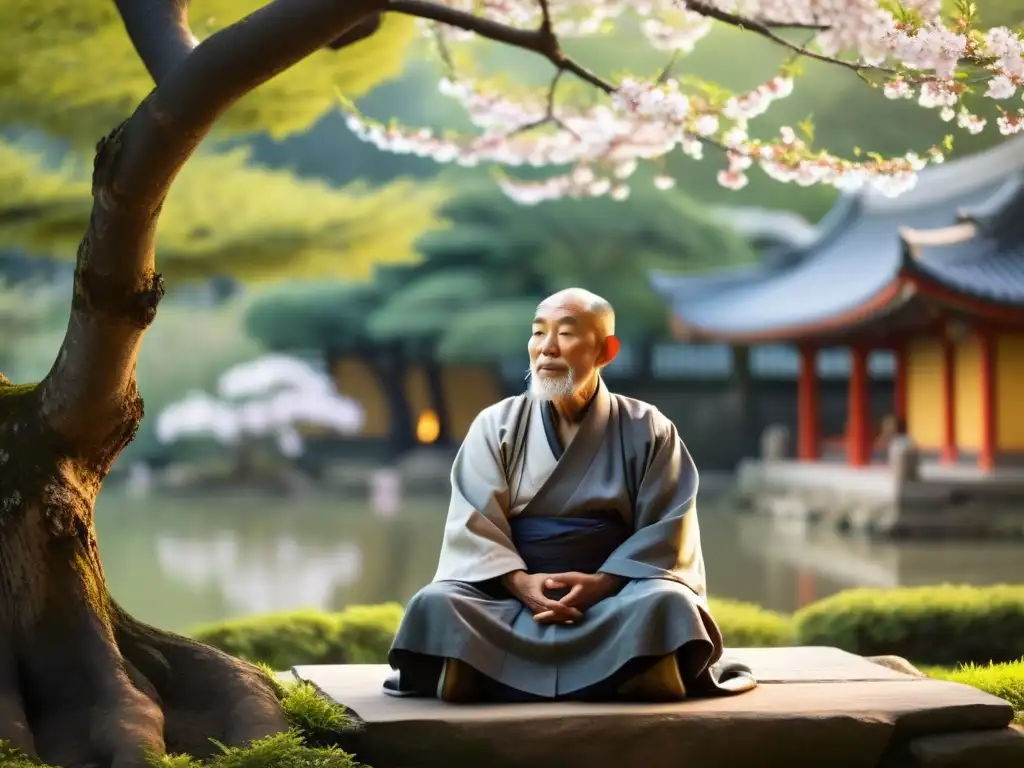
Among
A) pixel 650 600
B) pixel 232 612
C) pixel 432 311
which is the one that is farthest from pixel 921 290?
pixel 650 600

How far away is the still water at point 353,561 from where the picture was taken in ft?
37.3

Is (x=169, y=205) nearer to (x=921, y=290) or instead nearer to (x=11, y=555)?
(x=11, y=555)

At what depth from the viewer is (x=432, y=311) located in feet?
79.6

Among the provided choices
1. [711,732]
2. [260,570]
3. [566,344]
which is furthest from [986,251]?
[711,732]

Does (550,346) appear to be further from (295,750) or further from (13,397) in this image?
(13,397)

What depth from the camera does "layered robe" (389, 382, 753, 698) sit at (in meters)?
3.64

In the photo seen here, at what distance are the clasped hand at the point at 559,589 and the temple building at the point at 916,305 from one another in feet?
38.4

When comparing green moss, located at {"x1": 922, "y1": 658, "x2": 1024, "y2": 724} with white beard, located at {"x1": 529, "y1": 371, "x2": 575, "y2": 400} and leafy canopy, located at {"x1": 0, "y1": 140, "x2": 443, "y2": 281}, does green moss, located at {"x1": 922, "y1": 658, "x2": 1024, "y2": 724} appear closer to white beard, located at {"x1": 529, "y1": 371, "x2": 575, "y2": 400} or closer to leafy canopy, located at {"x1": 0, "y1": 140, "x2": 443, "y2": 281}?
white beard, located at {"x1": 529, "y1": 371, "x2": 575, "y2": 400}

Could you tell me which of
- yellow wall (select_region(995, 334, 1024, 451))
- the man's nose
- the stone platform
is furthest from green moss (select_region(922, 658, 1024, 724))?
yellow wall (select_region(995, 334, 1024, 451))

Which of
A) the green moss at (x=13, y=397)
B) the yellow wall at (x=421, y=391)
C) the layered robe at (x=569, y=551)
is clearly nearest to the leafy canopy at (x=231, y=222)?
the green moss at (x=13, y=397)

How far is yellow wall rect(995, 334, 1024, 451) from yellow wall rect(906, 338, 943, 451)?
4.70 feet

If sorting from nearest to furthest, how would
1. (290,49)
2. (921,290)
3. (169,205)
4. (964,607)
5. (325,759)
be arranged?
(325,759), (290,49), (964,607), (169,205), (921,290)

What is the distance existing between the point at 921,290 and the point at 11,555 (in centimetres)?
1309

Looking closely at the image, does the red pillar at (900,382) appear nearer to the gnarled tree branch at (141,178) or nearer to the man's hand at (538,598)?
the man's hand at (538,598)
